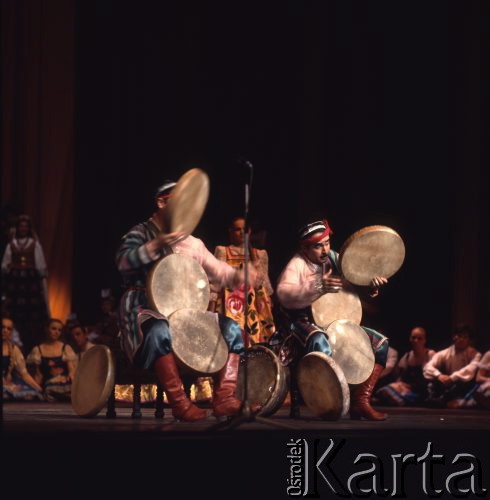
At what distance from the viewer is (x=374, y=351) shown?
5.86 metres

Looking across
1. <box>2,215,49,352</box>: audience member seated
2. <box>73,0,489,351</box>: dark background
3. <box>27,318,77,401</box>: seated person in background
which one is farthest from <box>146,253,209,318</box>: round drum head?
<box>73,0,489,351</box>: dark background

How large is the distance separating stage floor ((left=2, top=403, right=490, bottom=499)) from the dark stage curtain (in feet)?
19.7

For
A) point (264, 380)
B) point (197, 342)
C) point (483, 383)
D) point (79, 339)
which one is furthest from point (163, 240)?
point (79, 339)

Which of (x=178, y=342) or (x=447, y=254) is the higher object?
(x=447, y=254)

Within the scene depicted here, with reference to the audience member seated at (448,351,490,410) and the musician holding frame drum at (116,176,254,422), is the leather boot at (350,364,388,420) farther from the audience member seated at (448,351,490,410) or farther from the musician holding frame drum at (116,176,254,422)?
the audience member seated at (448,351,490,410)

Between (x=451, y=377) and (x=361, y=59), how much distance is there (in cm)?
305

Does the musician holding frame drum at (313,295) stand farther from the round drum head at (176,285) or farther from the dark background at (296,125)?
the dark background at (296,125)

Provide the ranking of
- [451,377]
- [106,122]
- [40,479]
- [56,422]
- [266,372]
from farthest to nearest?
[106,122], [451,377], [266,372], [56,422], [40,479]

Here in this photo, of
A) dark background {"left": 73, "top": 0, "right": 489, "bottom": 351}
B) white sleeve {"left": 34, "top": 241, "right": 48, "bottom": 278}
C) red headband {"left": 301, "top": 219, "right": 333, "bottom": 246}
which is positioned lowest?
red headband {"left": 301, "top": 219, "right": 333, "bottom": 246}

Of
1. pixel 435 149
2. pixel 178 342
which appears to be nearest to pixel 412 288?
pixel 435 149

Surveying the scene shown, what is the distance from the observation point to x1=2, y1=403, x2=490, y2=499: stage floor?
424 centimetres

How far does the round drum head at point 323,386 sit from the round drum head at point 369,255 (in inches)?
19.4

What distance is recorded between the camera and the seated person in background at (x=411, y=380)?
874 cm

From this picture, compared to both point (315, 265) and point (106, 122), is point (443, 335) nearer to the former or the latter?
point (106, 122)
